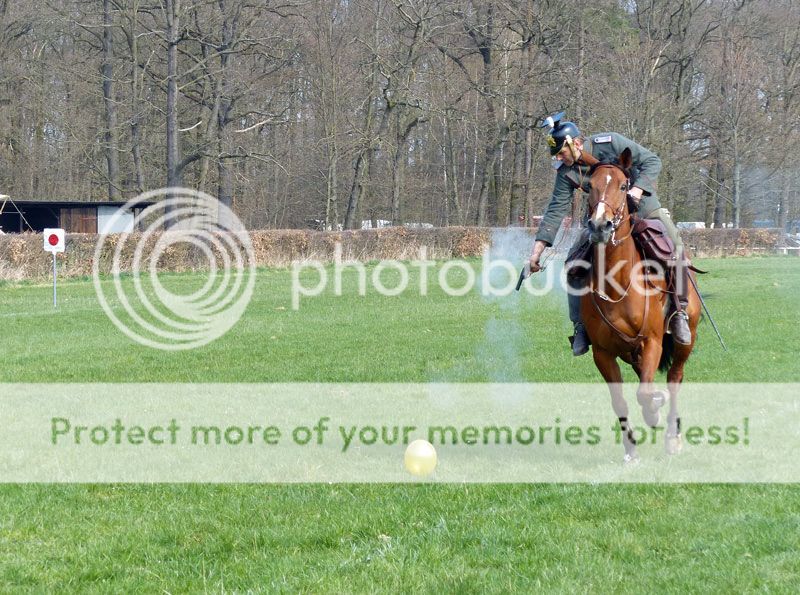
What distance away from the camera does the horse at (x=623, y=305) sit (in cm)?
778

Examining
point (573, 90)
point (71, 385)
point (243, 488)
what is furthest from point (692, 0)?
point (243, 488)

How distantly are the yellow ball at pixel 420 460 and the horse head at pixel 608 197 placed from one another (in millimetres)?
2130

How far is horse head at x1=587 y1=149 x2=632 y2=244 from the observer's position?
24.3ft

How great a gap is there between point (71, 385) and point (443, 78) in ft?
133

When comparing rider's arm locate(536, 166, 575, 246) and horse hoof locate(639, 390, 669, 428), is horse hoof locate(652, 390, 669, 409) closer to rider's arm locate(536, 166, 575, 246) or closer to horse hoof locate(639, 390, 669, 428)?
horse hoof locate(639, 390, 669, 428)

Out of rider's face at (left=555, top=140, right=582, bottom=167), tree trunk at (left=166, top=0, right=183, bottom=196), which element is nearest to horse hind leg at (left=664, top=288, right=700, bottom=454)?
rider's face at (left=555, top=140, right=582, bottom=167)

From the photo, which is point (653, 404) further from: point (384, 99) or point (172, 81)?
point (384, 99)

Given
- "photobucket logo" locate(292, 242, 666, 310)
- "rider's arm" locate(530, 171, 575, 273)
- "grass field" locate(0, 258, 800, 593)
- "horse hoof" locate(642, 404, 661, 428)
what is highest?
"rider's arm" locate(530, 171, 575, 273)

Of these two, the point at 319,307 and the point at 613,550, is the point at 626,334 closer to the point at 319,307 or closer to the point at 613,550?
the point at 613,550

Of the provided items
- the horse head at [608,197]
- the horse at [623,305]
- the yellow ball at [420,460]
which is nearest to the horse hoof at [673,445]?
the horse at [623,305]

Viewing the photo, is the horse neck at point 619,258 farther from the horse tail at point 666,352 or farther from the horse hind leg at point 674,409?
the horse hind leg at point 674,409

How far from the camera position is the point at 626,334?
8.12 metres

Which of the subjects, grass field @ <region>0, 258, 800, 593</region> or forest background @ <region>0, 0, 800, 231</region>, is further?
forest background @ <region>0, 0, 800, 231</region>

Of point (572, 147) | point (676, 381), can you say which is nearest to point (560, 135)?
point (572, 147)
